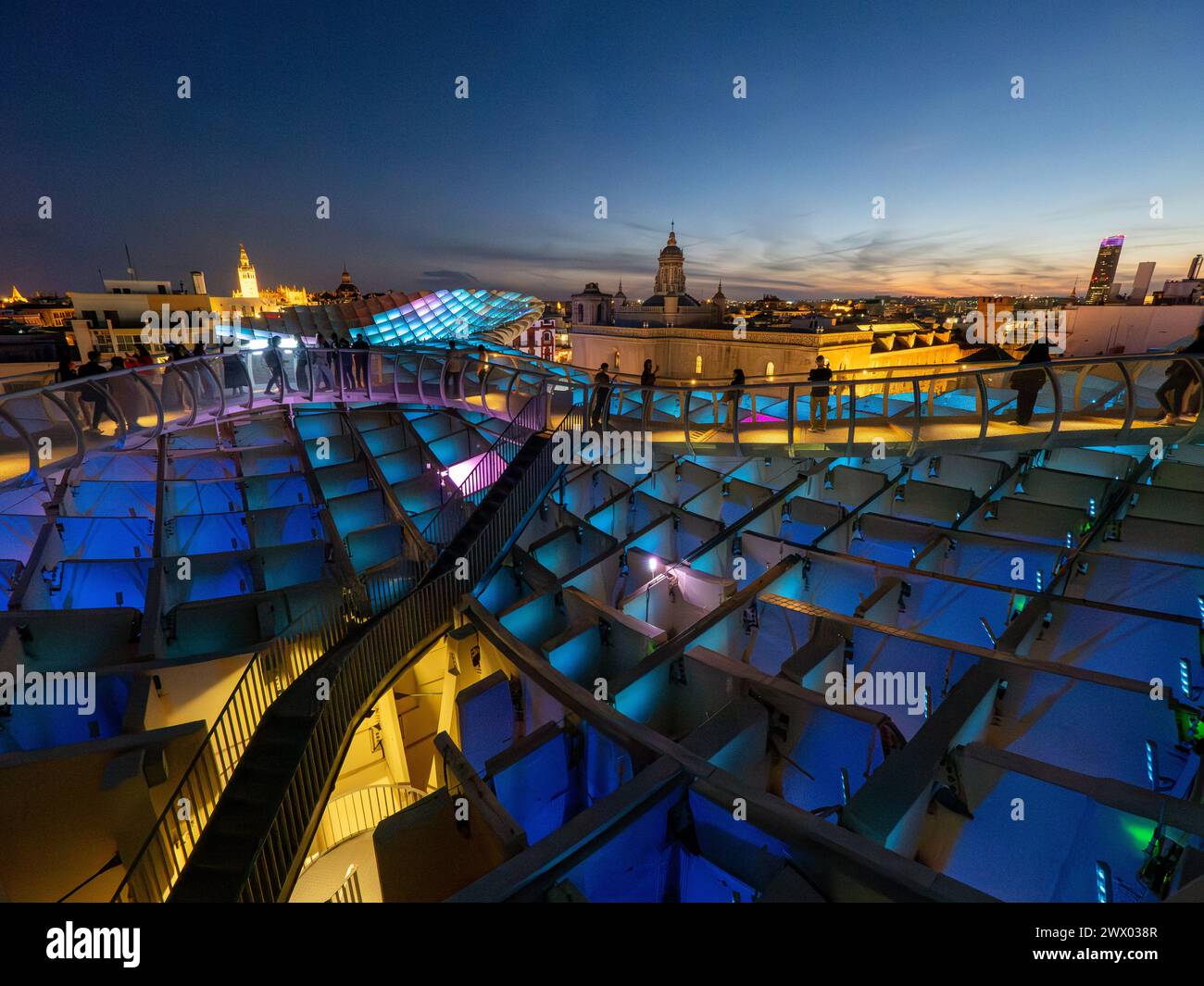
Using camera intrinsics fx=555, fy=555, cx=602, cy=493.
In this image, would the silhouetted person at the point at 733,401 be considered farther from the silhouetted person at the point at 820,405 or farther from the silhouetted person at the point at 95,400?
the silhouetted person at the point at 95,400

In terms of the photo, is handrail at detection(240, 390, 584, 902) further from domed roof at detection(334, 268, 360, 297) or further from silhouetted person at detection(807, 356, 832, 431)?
domed roof at detection(334, 268, 360, 297)

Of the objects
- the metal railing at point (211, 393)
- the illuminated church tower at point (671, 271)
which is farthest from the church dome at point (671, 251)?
the metal railing at point (211, 393)

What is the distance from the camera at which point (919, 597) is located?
8.00m

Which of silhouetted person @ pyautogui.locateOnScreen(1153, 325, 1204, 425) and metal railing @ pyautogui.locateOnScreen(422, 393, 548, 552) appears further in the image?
metal railing @ pyautogui.locateOnScreen(422, 393, 548, 552)

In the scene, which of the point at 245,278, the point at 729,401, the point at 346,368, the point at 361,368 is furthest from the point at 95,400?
the point at 245,278

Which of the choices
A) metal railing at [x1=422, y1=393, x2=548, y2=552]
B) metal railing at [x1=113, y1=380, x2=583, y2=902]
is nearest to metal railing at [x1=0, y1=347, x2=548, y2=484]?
metal railing at [x1=422, y1=393, x2=548, y2=552]

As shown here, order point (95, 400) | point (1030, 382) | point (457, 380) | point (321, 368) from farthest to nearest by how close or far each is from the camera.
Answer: point (457, 380) < point (321, 368) < point (95, 400) < point (1030, 382)

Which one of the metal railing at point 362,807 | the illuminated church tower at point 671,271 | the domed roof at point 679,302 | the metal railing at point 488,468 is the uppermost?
the illuminated church tower at point 671,271

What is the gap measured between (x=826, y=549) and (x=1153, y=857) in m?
5.63

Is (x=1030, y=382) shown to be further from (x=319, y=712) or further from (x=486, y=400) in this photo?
(x=319, y=712)

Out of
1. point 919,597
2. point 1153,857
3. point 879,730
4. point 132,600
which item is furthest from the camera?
point 132,600

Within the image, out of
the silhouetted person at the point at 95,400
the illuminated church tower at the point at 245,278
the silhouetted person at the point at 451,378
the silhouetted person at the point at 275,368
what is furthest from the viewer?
the illuminated church tower at the point at 245,278
